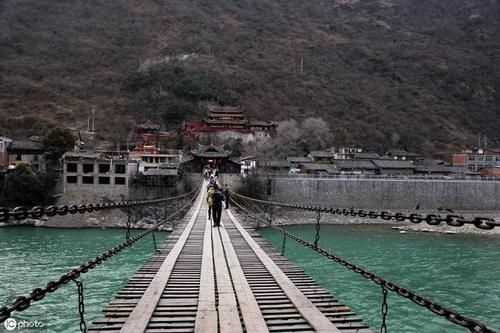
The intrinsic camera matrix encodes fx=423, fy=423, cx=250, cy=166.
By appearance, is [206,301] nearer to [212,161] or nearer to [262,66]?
[212,161]

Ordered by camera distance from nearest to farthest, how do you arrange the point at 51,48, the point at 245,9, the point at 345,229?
the point at 345,229 < the point at 51,48 < the point at 245,9

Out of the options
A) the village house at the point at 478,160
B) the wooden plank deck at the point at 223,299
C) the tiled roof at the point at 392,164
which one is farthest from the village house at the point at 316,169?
the wooden plank deck at the point at 223,299

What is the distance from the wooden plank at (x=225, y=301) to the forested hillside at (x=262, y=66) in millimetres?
52791

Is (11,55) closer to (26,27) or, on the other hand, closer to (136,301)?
(26,27)

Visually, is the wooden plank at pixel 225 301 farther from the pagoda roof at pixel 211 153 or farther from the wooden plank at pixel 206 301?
the pagoda roof at pixel 211 153

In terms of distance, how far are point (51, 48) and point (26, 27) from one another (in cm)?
1223

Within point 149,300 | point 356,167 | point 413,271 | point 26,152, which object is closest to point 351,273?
point 413,271

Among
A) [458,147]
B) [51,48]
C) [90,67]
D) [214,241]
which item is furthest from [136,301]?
[51,48]

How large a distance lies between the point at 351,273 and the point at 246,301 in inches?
505

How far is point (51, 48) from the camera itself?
88.1m

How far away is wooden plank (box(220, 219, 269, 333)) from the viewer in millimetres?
3748

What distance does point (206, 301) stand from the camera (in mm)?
4465

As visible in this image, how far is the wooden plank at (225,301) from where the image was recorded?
3.70 m

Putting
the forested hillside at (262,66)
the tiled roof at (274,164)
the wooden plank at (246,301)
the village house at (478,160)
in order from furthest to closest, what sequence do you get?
the forested hillside at (262,66) → the village house at (478,160) → the tiled roof at (274,164) → the wooden plank at (246,301)
